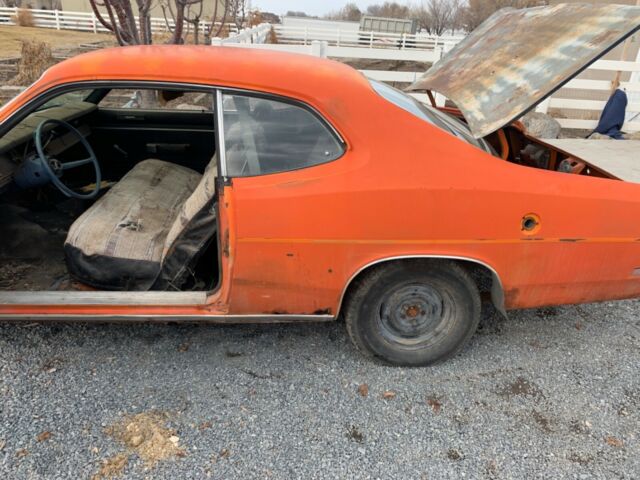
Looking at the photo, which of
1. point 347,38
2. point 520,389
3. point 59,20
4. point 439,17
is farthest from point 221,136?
point 439,17

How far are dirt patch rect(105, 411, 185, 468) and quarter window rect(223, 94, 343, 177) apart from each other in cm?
128

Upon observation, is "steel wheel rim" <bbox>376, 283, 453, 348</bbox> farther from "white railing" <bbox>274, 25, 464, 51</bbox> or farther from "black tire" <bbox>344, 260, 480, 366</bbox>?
"white railing" <bbox>274, 25, 464, 51</bbox>

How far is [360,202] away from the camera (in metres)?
2.44

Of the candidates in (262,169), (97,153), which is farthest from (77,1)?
(262,169)

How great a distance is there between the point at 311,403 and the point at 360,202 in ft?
3.57

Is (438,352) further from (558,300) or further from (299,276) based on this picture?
(299,276)

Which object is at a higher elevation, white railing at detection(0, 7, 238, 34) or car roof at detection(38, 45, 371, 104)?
→ white railing at detection(0, 7, 238, 34)

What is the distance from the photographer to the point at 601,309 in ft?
11.8

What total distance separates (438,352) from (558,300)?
0.73m

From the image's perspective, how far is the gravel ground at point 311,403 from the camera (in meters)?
2.26

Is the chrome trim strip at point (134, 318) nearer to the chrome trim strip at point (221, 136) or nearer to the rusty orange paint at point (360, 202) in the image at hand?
the rusty orange paint at point (360, 202)

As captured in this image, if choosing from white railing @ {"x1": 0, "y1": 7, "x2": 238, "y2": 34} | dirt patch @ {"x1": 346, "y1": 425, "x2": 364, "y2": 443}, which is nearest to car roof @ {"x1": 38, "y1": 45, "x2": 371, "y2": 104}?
dirt patch @ {"x1": 346, "y1": 425, "x2": 364, "y2": 443}

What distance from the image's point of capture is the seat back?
2.76 meters

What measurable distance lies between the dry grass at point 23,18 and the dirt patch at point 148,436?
101 ft
